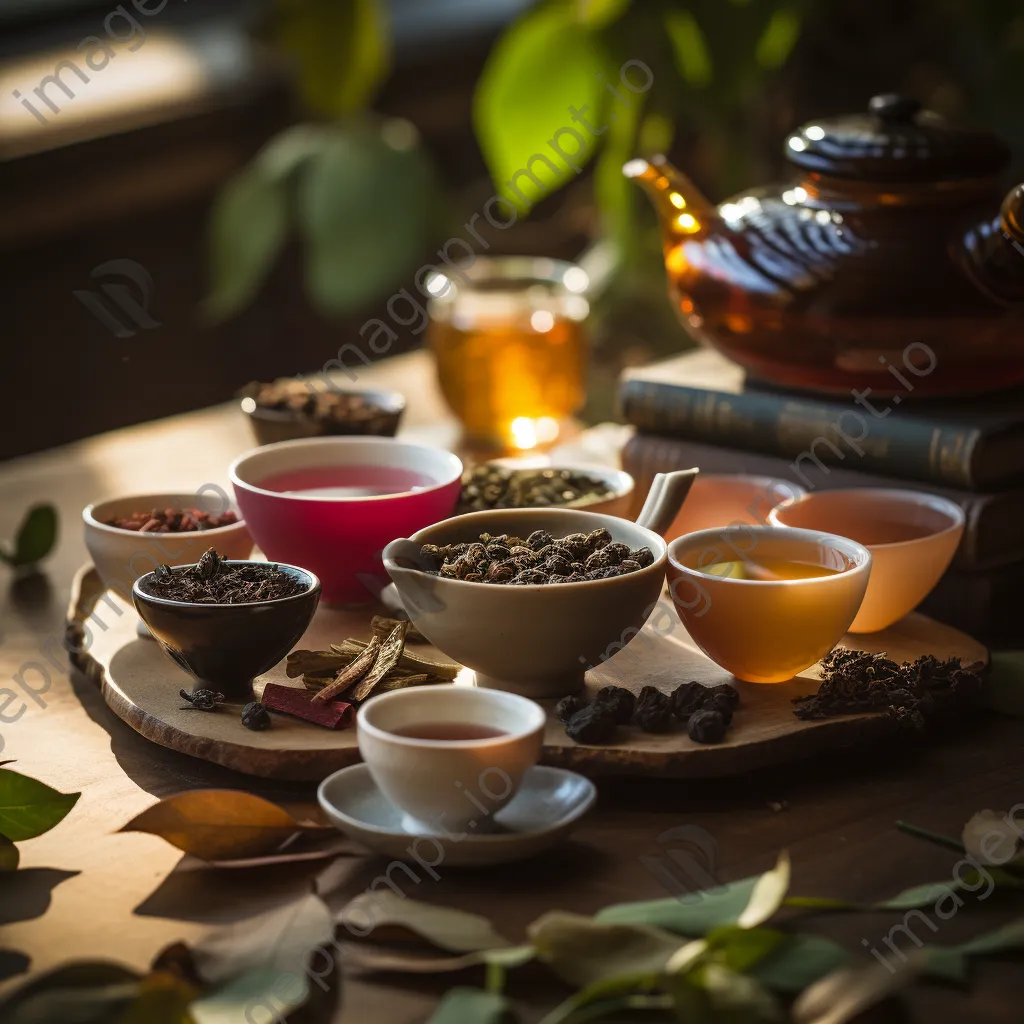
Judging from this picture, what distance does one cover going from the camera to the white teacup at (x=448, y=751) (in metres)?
0.86

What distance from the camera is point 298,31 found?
2422mm

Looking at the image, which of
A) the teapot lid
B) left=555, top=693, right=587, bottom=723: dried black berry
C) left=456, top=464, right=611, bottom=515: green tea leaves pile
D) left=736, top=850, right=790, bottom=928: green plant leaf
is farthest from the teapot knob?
left=736, top=850, right=790, bottom=928: green plant leaf

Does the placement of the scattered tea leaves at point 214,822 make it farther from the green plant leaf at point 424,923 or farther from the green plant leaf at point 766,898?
the green plant leaf at point 766,898

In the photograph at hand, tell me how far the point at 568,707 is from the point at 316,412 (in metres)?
0.57

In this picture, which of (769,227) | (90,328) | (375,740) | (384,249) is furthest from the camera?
(90,328)

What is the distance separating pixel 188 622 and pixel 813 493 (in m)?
0.56

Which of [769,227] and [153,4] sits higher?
[153,4]

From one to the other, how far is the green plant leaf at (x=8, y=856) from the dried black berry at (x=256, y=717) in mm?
180

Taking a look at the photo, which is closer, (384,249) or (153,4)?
(384,249)

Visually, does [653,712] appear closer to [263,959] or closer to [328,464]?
[263,959]

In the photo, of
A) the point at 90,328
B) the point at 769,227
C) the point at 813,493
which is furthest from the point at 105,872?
the point at 90,328

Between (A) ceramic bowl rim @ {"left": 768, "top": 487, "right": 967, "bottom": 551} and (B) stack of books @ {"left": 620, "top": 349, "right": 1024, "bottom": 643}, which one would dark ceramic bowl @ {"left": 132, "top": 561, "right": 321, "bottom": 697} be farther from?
(B) stack of books @ {"left": 620, "top": 349, "right": 1024, "bottom": 643}

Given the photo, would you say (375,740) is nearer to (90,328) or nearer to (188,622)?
(188,622)

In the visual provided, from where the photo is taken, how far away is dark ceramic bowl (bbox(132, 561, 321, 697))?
3.39 ft
